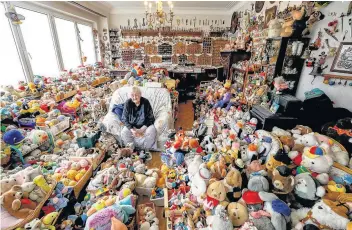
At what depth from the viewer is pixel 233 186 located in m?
1.24

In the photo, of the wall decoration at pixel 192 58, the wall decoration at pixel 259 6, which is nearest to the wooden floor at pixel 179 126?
the wall decoration at pixel 192 58

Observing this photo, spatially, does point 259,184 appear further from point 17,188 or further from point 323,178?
point 17,188

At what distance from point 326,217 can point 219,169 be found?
2.21ft

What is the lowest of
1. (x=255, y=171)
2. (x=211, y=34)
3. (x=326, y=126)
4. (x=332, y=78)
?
(x=255, y=171)

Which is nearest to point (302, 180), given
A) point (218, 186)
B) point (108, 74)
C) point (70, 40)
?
point (218, 186)

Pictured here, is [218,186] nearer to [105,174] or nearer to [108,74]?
[105,174]

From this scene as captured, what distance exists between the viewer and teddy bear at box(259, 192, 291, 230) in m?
0.96

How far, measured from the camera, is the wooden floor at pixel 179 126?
1.60 metres

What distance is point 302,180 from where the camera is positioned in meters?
1.15

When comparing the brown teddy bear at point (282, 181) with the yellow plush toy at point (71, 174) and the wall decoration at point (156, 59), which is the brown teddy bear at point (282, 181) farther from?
the wall decoration at point (156, 59)

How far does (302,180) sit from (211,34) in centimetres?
559

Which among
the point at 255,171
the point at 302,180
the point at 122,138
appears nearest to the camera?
the point at 302,180

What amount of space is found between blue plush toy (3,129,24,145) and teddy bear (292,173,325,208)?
2570mm

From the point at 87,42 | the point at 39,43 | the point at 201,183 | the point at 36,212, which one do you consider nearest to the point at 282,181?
the point at 201,183
